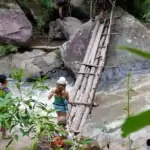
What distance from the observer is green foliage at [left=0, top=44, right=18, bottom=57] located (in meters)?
8.72

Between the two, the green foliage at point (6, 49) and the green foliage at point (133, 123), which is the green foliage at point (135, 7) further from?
the green foliage at point (133, 123)

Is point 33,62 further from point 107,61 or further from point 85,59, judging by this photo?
point 107,61

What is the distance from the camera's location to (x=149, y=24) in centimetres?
1059

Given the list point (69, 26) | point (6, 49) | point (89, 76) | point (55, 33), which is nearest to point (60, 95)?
point (89, 76)

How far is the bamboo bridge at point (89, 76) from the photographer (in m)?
5.86

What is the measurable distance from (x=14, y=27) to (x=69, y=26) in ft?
4.16

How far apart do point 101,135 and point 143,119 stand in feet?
16.9

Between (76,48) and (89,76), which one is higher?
(89,76)

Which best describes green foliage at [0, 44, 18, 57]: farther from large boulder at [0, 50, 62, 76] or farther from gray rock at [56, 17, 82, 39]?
gray rock at [56, 17, 82, 39]

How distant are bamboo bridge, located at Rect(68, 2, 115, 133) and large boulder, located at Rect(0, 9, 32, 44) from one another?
5.35ft

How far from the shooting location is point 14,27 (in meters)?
9.36

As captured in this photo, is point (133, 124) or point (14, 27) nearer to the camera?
point (133, 124)

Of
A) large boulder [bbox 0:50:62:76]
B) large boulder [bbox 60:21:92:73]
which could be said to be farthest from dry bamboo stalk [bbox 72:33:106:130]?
large boulder [bbox 0:50:62:76]

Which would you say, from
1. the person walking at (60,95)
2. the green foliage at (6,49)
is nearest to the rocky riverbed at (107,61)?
the green foliage at (6,49)
